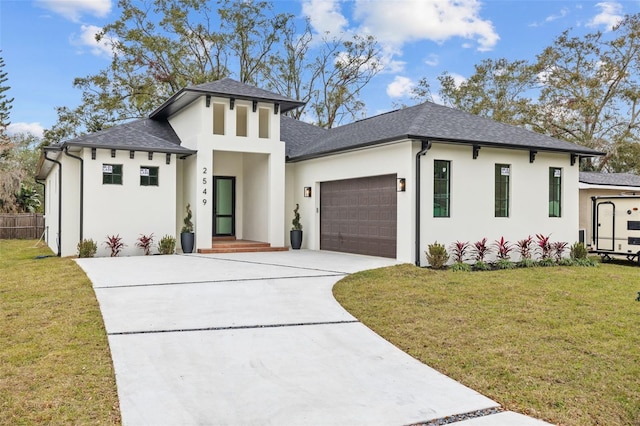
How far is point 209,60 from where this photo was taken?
94.1 feet

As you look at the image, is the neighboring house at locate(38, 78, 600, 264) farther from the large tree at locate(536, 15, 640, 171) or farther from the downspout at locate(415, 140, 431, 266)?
the large tree at locate(536, 15, 640, 171)

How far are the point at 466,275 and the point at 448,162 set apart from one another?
126 inches

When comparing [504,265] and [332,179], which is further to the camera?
[332,179]

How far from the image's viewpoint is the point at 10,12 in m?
18.4

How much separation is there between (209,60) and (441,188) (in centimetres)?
2080

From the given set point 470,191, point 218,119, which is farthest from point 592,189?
point 218,119

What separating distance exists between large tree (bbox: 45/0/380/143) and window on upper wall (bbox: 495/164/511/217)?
19.2 m

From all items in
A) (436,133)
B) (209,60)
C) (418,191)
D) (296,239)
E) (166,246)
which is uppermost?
(209,60)

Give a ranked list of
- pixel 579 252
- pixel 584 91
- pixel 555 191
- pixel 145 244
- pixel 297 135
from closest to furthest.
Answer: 1. pixel 579 252
2. pixel 555 191
3. pixel 145 244
4. pixel 297 135
5. pixel 584 91

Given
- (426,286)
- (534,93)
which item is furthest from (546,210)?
(534,93)

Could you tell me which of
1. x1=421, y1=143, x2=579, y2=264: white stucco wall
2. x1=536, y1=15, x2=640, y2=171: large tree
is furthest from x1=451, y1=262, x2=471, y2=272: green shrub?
x1=536, y1=15, x2=640, y2=171: large tree

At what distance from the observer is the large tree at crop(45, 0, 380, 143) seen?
26625mm

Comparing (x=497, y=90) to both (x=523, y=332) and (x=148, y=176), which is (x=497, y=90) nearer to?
(x=148, y=176)

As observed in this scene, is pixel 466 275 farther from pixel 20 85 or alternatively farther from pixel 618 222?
pixel 20 85
